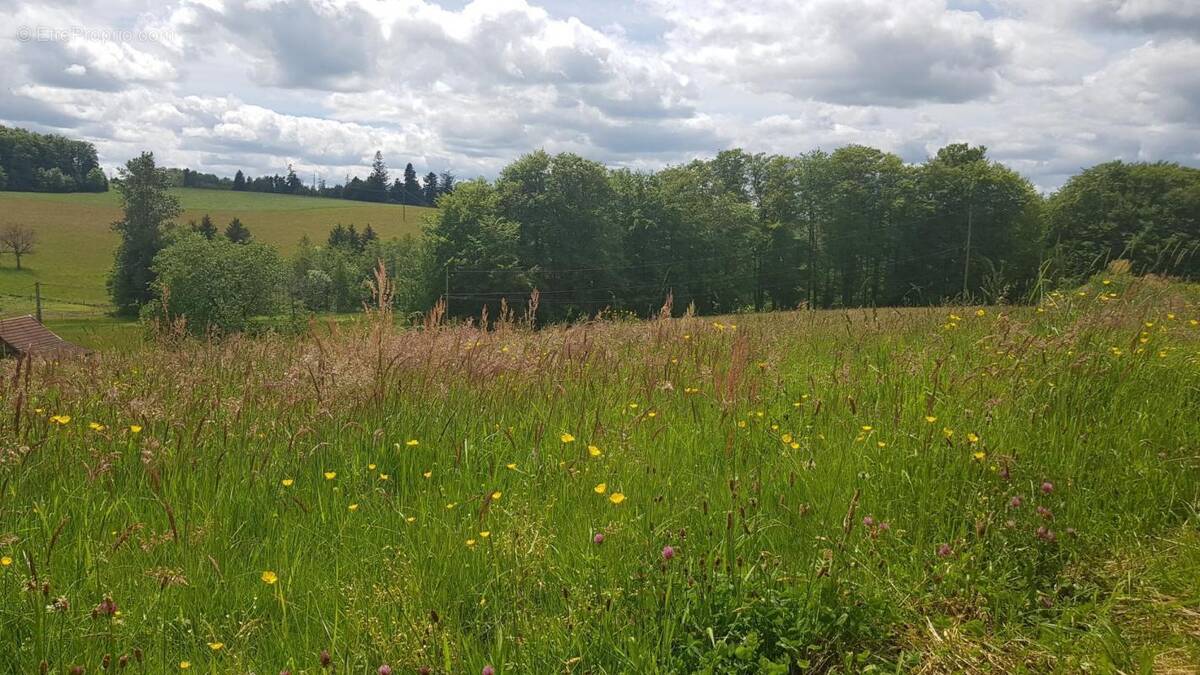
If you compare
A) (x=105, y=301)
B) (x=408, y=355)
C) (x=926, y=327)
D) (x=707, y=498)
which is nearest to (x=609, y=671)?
(x=707, y=498)

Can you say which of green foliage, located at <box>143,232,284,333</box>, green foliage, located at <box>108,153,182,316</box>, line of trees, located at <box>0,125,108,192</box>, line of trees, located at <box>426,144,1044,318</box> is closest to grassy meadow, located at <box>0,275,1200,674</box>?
line of trees, located at <box>426,144,1044,318</box>

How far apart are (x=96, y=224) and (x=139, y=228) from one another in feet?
59.6

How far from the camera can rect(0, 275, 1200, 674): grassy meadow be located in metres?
2.34

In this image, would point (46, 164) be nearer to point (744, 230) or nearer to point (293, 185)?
point (293, 185)

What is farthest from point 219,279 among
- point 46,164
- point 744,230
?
point 46,164

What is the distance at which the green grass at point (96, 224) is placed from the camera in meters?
70.1

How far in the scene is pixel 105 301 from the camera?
71.2 meters

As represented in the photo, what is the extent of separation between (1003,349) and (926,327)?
7.80ft

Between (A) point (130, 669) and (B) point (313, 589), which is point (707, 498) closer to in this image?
(B) point (313, 589)

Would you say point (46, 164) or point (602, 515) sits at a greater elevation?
point (46, 164)

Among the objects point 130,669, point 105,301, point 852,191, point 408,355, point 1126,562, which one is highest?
point 852,191

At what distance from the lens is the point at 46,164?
336 feet

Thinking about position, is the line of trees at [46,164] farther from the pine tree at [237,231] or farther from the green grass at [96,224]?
the pine tree at [237,231]

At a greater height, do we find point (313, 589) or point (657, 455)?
point (657, 455)
